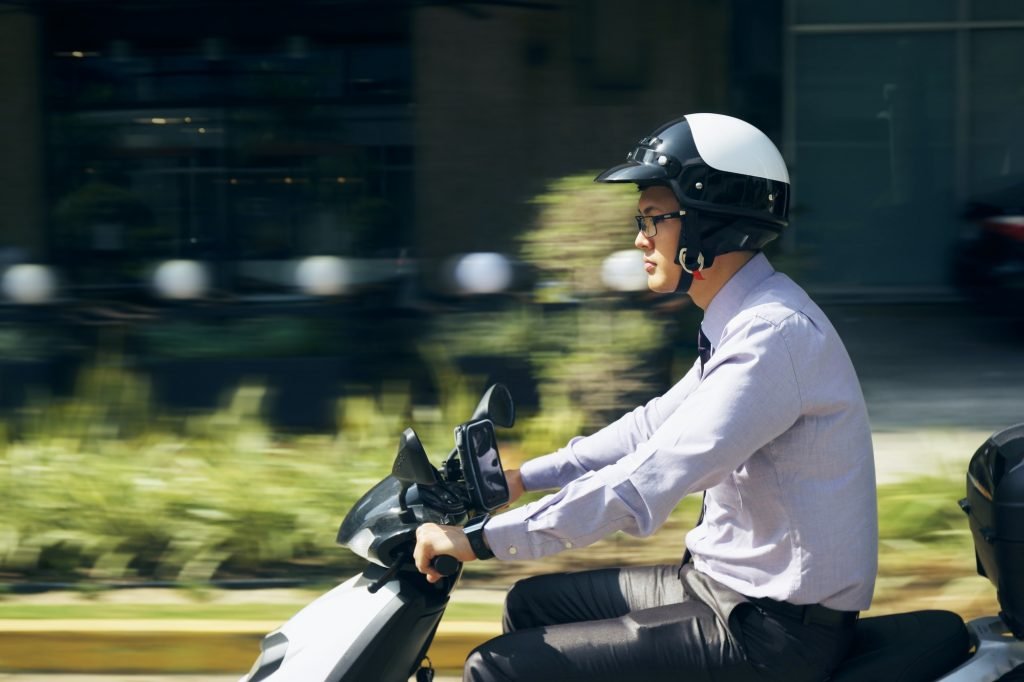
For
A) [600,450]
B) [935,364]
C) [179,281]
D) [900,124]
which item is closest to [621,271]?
[600,450]

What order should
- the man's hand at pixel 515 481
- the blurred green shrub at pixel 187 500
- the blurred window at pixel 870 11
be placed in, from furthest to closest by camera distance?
the blurred window at pixel 870 11, the blurred green shrub at pixel 187 500, the man's hand at pixel 515 481

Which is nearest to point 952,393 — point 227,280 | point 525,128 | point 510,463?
point 525,128

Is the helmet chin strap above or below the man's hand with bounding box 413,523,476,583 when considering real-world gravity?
above

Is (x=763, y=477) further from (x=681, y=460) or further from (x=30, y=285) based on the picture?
(x=30, y=285)

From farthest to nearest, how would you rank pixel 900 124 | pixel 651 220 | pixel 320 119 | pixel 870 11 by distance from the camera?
pixel 900 124
pixel 870 11
pixel 320 119
pixel 651 220

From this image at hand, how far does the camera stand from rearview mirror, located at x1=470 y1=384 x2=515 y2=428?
2.58 meters

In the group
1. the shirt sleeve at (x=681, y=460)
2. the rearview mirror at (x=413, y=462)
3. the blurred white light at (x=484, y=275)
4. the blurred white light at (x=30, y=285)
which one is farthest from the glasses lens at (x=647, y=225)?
the blurred white light at (x=30, y=285)

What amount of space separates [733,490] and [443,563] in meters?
0.56

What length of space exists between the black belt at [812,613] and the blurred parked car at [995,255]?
821cm

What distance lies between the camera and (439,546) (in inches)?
93.7

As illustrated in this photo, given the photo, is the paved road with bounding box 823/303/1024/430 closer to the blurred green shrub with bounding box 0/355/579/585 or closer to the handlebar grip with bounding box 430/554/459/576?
the blurred green shrub with bounding box 0/355/579/585

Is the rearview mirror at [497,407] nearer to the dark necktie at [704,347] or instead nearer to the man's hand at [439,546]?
the man's hand at [439,546]

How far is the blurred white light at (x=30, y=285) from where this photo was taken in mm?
8094

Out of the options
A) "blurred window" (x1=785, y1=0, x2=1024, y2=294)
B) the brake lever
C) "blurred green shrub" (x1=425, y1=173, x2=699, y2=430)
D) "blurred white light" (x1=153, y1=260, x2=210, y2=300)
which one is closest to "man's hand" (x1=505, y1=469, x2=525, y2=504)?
the brake lever
